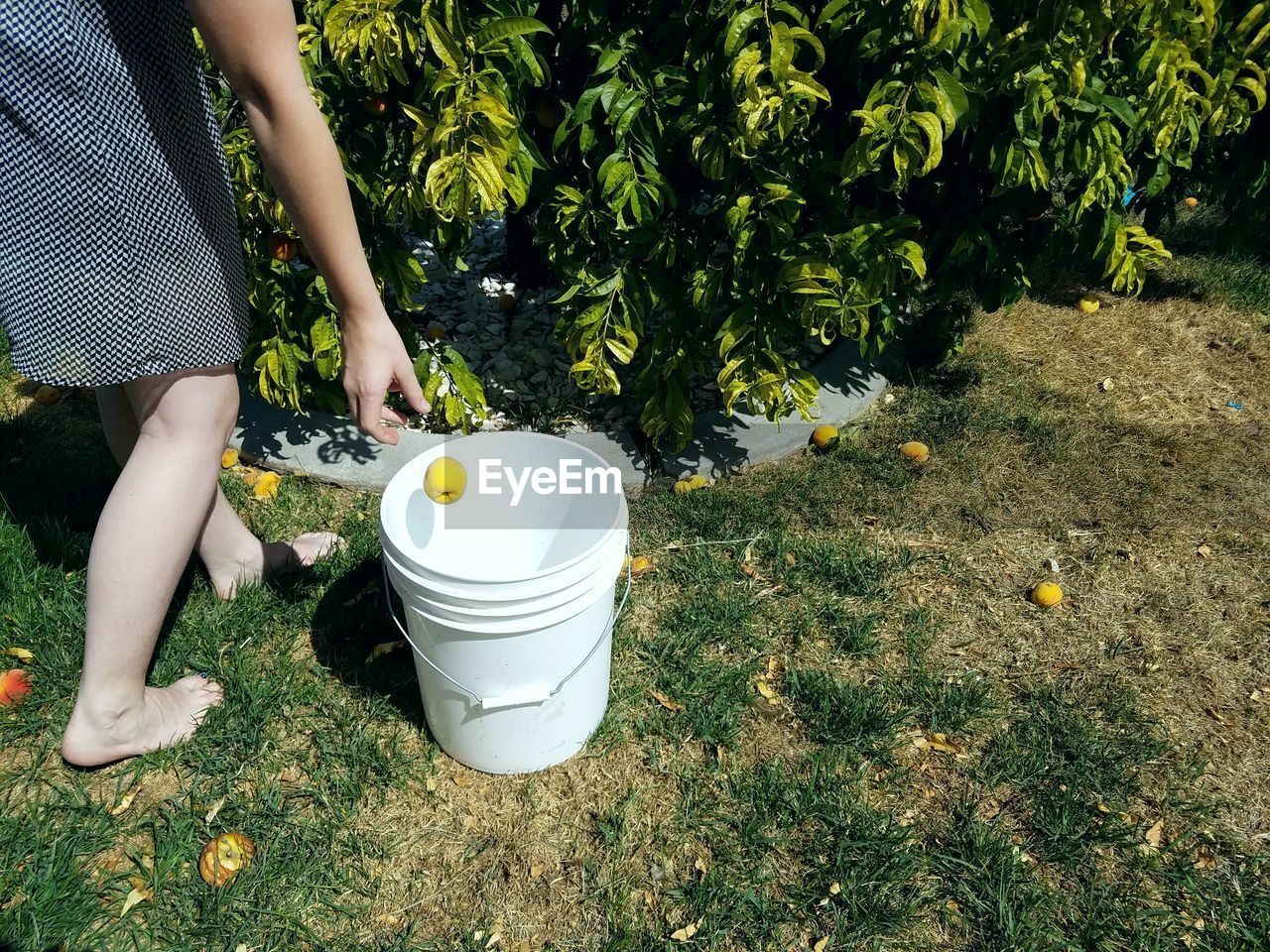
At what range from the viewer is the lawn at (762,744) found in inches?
75.5

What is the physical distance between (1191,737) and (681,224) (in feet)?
6.36

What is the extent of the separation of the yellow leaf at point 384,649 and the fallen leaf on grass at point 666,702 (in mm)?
680

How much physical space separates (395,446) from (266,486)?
1.40 feet

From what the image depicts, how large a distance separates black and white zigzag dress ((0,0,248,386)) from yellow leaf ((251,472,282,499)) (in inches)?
45.3

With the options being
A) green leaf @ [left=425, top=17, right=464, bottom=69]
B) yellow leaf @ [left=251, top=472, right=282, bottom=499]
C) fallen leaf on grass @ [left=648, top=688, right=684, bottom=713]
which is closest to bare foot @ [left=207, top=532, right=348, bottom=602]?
yellow leaf @ [left=251, top=472, right=282, bottom=499]

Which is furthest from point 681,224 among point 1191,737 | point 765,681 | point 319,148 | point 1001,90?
point 1191,737

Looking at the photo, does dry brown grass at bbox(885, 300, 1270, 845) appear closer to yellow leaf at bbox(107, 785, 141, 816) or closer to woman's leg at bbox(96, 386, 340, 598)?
Result: woman's leg at bbox(96, 386, 340, 598)

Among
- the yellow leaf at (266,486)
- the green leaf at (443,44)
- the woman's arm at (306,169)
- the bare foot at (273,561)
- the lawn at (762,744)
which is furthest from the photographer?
the yellow leaf at (266,486)

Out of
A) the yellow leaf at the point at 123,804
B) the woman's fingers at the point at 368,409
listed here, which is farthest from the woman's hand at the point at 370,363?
the yellow leaf at the point at 123,804

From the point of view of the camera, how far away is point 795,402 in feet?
9.16

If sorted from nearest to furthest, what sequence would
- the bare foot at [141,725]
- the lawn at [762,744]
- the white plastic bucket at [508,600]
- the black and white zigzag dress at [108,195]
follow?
1. the black and white zigzag dress at [108,195]
2. the white plastic bucket at [508,600]
3. the lawn at [762,744]
4. the bare foot at [141,725]

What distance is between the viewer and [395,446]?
2943 mm

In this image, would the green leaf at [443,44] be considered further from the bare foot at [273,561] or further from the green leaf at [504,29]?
the bare foot at [273,561]

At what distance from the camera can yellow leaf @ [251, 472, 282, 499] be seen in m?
2.93
